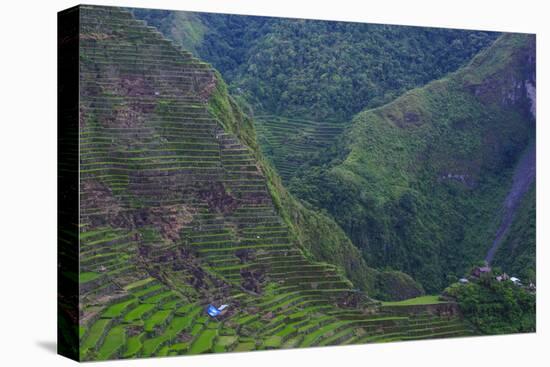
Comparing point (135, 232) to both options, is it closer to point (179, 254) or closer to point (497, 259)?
point (179, 254)

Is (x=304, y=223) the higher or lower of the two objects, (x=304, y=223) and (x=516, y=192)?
the lower

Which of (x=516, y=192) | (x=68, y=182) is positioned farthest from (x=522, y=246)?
(x=68, y=182)

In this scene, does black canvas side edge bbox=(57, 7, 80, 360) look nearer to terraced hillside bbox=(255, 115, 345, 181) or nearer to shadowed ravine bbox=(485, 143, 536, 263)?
terraced hillside bbox=(255, 115, 345, 181)

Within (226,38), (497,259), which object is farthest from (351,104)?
(497,259)

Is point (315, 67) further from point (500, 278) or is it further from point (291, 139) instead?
point (500, 278)

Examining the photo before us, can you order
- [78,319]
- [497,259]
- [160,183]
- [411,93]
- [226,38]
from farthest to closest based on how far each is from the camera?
[226,38] → [411,93] → [497,259] → [160,183] → [78,319]

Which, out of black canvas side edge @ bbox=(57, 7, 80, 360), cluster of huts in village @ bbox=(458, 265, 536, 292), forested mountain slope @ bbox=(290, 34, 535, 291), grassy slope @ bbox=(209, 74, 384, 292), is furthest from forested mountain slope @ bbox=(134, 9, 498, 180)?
black canvas side edge @ bbox=(57, 7, 80, 360)
